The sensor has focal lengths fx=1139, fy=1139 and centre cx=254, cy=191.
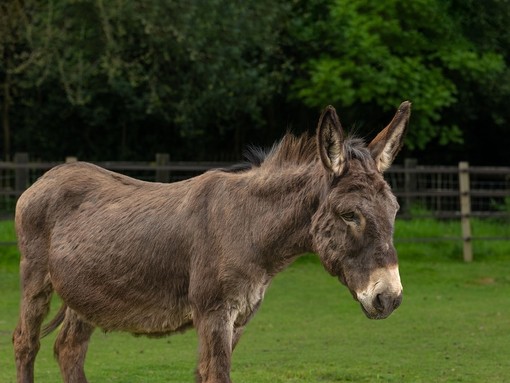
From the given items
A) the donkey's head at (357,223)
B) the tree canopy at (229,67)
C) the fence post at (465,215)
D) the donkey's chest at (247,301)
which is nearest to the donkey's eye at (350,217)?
the donkey's head at (357,223)

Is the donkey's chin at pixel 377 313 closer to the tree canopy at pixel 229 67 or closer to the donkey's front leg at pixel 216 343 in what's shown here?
the donkey's front leg at pixel 216 343

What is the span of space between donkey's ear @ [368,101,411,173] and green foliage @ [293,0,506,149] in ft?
56.2

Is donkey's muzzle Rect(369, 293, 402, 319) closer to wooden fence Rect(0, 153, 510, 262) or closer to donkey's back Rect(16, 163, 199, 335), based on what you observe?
donkey's back Rect(16, 163, 199, 335)

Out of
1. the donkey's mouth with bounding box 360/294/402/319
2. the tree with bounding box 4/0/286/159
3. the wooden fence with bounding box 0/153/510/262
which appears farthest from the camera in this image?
the tree with bounding box 4/0/286/159

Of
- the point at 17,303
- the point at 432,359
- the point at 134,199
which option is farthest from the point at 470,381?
the point at 17,303

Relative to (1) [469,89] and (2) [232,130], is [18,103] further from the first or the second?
(1) [469,89]

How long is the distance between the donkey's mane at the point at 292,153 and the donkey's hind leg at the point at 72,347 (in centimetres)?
171

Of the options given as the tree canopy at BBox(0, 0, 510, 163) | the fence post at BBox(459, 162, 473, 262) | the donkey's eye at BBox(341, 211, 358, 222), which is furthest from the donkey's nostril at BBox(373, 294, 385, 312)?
the tree canopy at BBox(0, 0, 510, 163)

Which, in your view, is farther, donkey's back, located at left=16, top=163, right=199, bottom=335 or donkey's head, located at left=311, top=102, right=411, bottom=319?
donkey's back, located at left=16, top=163, right=199, bottom=335

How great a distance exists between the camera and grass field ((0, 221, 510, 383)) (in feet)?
33.9

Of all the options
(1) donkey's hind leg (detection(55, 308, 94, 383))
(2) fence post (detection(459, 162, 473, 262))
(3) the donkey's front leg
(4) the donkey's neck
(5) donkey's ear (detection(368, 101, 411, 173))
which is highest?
(5) donkey's ear (detection(368, 101, 411, 173))

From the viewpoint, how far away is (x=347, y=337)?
13.2 metres

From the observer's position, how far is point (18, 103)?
27438 mm

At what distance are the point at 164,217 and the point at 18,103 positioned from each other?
21.2 meters
